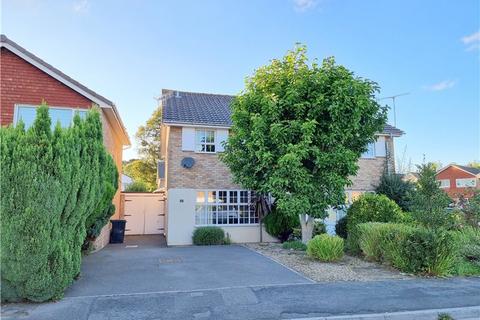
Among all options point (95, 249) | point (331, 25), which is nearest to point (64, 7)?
point (95, 249)

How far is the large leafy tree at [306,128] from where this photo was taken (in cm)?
1054

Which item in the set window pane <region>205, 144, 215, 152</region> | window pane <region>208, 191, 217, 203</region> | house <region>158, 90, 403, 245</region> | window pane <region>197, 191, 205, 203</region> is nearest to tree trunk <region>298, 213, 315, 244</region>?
house <region>158, 90, 403, 245</region>

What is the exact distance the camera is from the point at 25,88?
10969 millimetres

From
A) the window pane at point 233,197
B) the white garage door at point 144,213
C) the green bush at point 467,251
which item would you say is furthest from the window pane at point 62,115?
the green bush at point 467,251

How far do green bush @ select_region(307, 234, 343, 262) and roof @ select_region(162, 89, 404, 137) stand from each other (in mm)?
7458

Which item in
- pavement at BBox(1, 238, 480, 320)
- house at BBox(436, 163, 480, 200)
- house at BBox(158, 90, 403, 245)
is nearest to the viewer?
pavement at BBox(1, 238, 480, 320)

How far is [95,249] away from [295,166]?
8.45m

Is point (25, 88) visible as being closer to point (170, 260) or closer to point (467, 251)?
point (170, 260)

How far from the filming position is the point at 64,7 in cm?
959

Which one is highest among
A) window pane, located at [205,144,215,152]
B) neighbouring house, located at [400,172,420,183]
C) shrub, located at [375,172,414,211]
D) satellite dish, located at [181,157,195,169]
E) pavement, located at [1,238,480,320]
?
window pane, located at [205,144,215,152]

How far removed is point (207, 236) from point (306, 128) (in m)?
6.86

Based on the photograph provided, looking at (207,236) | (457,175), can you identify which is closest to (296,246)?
(207,236)

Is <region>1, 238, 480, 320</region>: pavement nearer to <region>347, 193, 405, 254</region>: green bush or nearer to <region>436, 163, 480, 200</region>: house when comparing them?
<region>347, 193, 405, 254</region>: green bush

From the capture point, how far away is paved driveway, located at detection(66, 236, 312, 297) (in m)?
6.92
